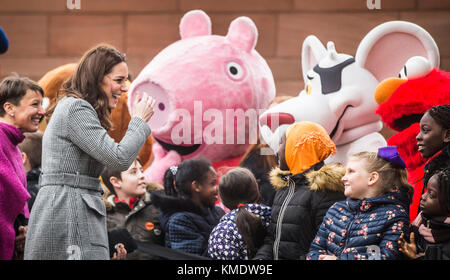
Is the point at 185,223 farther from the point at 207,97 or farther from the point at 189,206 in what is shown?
the point at 207,97

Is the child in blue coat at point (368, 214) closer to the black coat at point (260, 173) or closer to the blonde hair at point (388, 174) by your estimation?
the blonde hair at point (388, 174)

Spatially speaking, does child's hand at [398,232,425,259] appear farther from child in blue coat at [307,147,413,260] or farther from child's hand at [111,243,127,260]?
child's hand at [111,243,127,260]

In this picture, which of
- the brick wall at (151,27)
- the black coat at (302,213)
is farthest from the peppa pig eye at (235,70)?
the black coat at (302,213)

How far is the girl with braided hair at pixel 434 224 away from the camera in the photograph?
232cm

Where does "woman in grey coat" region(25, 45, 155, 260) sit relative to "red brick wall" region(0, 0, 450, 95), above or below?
below

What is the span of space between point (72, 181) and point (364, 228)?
44.1 inches

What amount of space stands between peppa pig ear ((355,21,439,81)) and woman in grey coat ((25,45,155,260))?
1.60 meters

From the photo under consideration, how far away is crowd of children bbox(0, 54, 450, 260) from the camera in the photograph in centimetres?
233

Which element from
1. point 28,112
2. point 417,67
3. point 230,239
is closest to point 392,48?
point 417,67

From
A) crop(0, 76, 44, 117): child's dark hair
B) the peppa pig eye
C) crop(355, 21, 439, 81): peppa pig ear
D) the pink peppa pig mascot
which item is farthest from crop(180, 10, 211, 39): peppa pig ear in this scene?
crop(0, 76, 44, 117): child's dark hair

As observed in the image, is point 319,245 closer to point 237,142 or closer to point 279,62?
point 237,142
